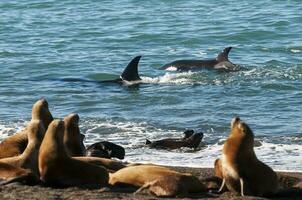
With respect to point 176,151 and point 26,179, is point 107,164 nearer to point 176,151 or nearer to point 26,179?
point 26,179

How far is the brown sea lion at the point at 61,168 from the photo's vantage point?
8586 mm

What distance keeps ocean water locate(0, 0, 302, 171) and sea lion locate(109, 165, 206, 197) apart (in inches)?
119

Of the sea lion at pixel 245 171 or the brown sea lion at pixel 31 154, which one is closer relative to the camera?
the sea lion at pixel 245 171

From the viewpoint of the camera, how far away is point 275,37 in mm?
27656

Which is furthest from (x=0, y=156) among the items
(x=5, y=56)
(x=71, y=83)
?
(x=5, y=56)

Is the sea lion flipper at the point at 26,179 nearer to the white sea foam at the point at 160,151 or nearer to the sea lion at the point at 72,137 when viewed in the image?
the sea lion at the point at 72,137

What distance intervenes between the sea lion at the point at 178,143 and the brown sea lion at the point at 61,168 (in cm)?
409

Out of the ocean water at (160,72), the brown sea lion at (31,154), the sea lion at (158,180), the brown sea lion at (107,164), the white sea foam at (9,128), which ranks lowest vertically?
the ocean water at (160,72)

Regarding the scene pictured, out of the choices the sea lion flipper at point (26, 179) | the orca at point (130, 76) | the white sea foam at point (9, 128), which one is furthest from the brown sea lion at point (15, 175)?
the orca at point (130, 76)

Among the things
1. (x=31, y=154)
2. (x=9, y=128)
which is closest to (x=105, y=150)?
(x=31, y=154)

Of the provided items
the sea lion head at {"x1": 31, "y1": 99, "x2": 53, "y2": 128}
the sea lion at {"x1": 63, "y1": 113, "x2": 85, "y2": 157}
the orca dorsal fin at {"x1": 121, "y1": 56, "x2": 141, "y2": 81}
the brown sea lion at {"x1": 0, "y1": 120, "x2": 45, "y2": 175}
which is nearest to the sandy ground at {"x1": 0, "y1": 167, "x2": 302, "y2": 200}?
the brown sea lion at {"x1": 0, "y1": 120, "x2": 45, "y2": 175}

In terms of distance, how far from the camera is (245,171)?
8.47 meters

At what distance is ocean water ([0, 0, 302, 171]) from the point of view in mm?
14305

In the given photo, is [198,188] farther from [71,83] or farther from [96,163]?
[71,83]
